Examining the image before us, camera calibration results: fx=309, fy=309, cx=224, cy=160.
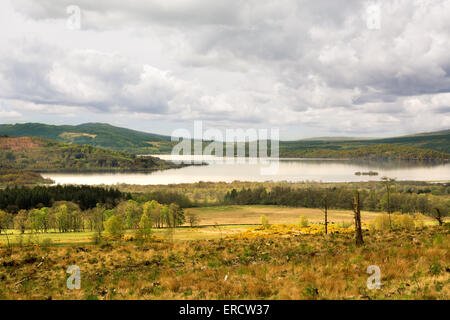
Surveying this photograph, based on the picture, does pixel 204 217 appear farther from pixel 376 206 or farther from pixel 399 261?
pixel 399 261

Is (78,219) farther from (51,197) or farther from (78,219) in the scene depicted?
(51,197)

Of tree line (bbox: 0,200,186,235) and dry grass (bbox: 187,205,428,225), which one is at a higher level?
tree line (bbox: 0,200,186,235)

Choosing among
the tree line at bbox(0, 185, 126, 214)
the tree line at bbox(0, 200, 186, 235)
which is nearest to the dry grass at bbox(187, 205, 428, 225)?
the tree line at bbox(0, 200, 186, 235)

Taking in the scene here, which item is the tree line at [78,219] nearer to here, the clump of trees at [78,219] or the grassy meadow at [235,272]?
the clump of trees at [78,219]

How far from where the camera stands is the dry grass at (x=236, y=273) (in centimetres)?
1222

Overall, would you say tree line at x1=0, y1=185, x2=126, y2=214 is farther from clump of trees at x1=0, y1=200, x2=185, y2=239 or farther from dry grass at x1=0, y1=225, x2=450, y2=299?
dry grass at x1=0, y1=225, x2=450, y2=299

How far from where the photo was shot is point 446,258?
15.4m

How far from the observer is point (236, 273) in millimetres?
16547

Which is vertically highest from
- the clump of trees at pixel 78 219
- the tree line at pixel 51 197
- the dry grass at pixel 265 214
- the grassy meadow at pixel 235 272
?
the grassy meadow at pixel 235 272

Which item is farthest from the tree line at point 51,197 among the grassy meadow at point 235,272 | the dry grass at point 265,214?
the grassy meadow at point 235,272

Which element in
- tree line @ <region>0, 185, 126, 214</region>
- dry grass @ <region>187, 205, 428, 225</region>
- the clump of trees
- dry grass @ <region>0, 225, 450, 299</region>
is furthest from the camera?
dry grass @ <region>187, 205, 428, 225</region>

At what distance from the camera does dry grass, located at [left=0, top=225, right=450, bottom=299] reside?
40.1 ft

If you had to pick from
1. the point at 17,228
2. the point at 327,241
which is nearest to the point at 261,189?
the point at 17,228

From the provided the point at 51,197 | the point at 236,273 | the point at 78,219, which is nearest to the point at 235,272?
the point at 236,273
